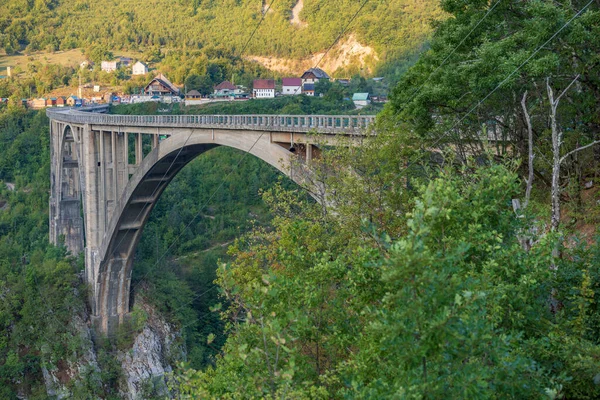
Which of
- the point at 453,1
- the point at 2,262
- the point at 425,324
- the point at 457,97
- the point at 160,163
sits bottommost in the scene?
the point at 2,262

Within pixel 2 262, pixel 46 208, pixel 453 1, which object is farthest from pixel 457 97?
pixel 46 208

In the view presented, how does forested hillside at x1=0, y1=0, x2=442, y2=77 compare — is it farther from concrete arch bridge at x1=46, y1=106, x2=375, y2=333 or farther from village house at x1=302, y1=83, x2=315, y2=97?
concrete arch bridge at x1=46, y1=106, x2=375, y2=333

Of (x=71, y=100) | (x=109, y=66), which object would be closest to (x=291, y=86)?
(x=71, y=100)

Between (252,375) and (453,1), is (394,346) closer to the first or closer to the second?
(252,375)

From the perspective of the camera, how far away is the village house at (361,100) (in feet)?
202

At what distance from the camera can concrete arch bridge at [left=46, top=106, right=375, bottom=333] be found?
2739cm

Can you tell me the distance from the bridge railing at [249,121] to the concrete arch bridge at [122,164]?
53 mm

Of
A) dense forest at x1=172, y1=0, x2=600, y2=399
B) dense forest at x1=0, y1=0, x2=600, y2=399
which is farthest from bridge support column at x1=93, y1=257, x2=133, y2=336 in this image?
dense forest at x1=172, y1=0, x2=600, y2=399

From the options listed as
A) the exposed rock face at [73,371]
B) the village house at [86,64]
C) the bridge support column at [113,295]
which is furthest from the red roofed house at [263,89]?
the village house at [86,64]

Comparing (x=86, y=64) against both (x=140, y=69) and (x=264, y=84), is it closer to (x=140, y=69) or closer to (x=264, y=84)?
(x=140, y=69)

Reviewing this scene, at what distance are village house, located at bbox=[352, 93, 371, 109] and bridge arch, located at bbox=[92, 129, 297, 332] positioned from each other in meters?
27.5

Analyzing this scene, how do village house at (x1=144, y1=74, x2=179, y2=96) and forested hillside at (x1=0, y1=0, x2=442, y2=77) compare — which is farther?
forested hillside at (x1=0, y1=0, x2=442, y2=77)

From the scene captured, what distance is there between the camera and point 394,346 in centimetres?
687

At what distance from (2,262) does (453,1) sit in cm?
3539
